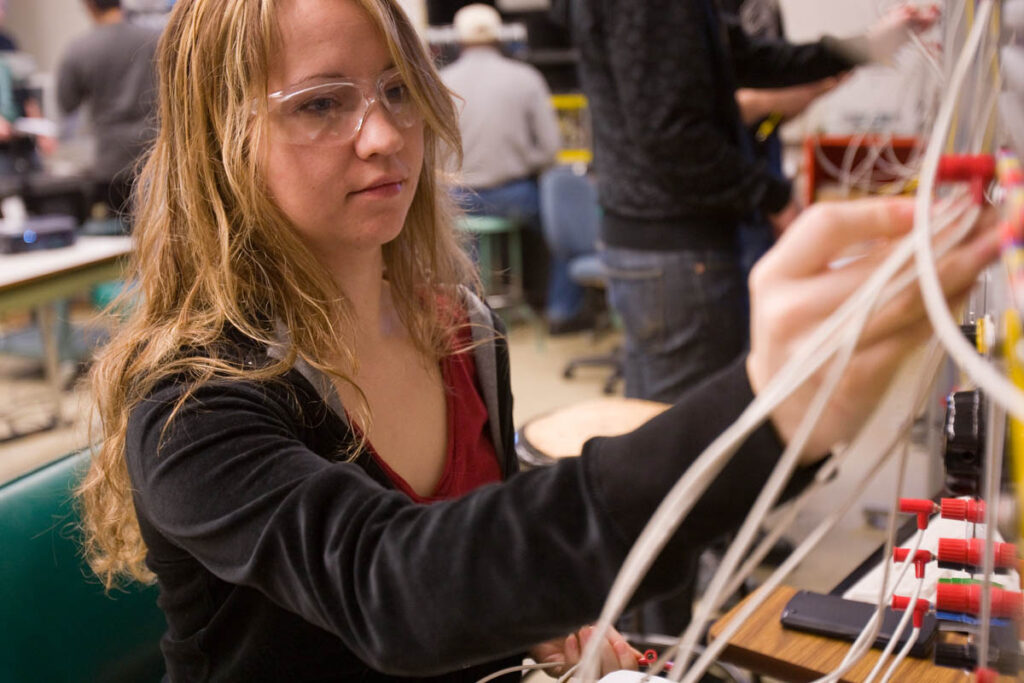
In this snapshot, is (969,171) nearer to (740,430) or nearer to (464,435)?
(740,430)

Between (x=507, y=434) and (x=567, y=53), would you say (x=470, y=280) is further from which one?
(x=567, y=53)

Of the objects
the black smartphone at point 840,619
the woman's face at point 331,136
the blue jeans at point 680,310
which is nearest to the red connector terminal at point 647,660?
the black smartphone at point 840,619

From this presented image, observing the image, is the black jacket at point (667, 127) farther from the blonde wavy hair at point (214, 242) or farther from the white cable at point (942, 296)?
the white cable at point (942, 296)

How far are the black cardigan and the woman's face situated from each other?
183 mm

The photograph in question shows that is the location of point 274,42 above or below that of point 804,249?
above

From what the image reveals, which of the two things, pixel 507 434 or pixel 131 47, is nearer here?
pixel 507 434

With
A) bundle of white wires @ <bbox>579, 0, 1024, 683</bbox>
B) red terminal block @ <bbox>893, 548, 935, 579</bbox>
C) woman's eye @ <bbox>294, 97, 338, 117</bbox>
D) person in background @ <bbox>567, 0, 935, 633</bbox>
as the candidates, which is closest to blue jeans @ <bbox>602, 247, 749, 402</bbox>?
person in background @ <bbox>567, 0, 935, 633</bbox>

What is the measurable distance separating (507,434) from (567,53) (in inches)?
195

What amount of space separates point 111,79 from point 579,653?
12.5 feet

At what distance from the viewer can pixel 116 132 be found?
4191 mm

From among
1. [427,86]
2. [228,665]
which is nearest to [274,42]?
[427,86]

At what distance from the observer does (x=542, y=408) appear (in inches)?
153

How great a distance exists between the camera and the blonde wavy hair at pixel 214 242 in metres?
0.86

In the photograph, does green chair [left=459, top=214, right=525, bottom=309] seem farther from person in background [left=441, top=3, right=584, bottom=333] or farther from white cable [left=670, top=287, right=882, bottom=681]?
white cable [left=670, top=287, right=882, bottom=681]
